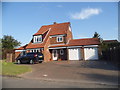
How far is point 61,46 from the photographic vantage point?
31.0 metres

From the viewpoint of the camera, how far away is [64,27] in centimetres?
3556

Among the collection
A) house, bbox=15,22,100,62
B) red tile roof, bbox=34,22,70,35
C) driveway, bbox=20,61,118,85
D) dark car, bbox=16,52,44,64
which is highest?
red tile roof, bbox=34,22,70,35

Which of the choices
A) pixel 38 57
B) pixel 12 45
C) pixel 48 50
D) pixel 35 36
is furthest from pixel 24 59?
pixel 12 45

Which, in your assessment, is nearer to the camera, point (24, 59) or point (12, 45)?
point (24, 59)

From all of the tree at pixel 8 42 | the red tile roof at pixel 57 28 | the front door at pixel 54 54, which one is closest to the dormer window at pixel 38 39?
the red tile roof at pixel 57 28

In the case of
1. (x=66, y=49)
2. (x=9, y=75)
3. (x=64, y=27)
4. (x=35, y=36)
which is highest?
(x=64, y=27)

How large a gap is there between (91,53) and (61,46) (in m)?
6.12

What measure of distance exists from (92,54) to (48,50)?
9.05 m

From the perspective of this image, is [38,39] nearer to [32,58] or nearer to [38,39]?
[38,39]

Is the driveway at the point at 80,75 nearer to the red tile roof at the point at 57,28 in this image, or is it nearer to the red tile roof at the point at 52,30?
the red tile roof at the point at 52,30

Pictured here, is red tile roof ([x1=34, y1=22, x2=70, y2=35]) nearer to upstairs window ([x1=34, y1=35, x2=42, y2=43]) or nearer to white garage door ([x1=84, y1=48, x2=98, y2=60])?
upstairs window ([x1=34, y1=35, x2=42, y2=43])

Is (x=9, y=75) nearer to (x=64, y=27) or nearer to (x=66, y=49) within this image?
(x=66, y=49)

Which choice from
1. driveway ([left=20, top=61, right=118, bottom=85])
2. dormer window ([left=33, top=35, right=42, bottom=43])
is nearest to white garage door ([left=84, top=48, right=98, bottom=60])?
dormer window ([left=33, top=35, right=42, bottom=43])

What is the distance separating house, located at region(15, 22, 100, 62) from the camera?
95.9 ft
